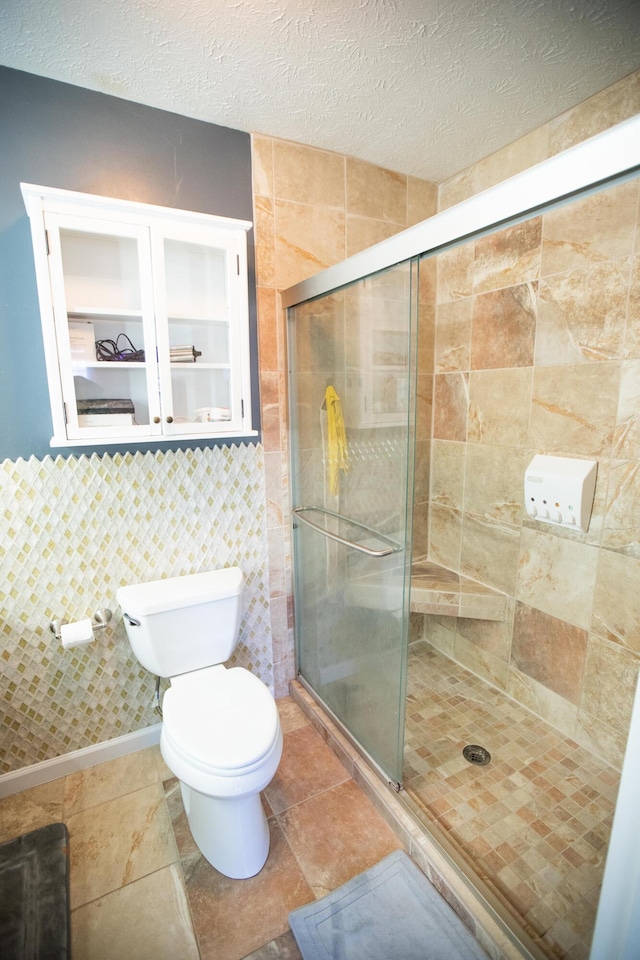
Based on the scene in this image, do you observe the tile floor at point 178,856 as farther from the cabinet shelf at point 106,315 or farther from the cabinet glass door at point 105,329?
the cabinet shelf at point 106,315

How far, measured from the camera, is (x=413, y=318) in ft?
4.17

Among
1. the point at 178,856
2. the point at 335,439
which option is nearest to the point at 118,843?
the point at 178,856

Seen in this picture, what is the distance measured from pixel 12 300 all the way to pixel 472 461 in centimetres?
194

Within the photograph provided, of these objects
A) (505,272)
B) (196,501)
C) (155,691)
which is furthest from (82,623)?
(505,272)

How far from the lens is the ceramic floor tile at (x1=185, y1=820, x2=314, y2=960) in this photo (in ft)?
4.00

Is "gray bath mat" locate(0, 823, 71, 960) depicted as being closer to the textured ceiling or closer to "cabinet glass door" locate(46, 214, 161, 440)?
"cabinet glass door" locate(46, 214, 161, 440)

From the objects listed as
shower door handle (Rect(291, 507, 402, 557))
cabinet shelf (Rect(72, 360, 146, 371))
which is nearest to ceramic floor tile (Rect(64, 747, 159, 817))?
shower door handle (Rect(291, 507, 402, 557))

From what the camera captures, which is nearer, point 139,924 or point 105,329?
point 139,924

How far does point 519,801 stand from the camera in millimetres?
1591

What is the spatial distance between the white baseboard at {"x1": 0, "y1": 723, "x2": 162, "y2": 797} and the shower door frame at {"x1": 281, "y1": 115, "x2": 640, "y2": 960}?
1675 millimetres

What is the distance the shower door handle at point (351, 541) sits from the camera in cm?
148

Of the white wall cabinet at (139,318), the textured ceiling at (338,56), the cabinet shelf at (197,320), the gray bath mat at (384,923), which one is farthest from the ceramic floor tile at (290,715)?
the textured ceiling at (338,56)

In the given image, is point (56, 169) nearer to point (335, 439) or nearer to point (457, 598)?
point (335, 439)

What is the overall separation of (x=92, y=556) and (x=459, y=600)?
1601 millimetres
